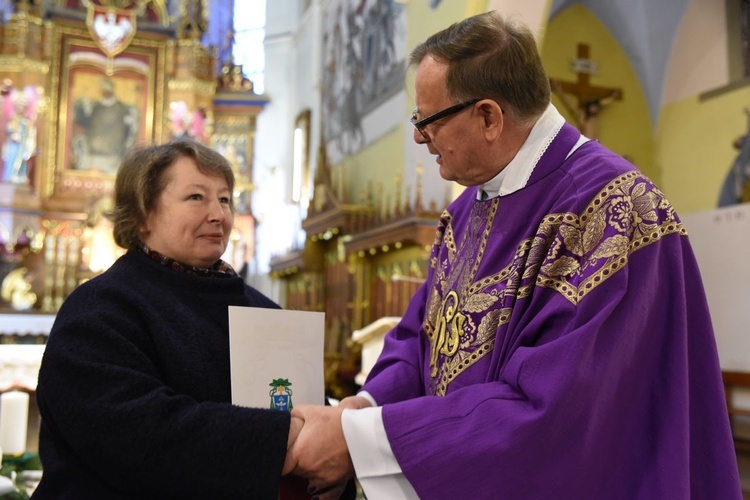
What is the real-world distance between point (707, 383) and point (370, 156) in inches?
388

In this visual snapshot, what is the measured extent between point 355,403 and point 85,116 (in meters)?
14.4

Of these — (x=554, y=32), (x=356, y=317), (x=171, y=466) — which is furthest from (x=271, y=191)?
(x=171, y=466)

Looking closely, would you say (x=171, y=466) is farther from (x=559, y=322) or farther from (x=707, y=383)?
(x=707, y=383)

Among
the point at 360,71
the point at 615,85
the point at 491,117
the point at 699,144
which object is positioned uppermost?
the point at 360,71

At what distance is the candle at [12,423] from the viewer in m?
2.88

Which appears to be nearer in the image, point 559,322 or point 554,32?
point 559,322

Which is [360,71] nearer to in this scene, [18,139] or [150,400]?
[18,139]

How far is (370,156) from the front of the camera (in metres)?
11.4

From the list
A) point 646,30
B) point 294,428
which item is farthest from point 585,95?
point 294,428

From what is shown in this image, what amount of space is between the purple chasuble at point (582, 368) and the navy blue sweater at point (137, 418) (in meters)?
0.35

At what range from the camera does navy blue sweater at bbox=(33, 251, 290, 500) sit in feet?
5.61

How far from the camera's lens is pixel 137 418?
5.60ft

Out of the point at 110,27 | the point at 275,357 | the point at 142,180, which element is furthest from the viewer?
the point at 110,27

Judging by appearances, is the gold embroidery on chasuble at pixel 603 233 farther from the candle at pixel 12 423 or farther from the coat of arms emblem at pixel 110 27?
the coat of arms emblem at pixel 110 27
